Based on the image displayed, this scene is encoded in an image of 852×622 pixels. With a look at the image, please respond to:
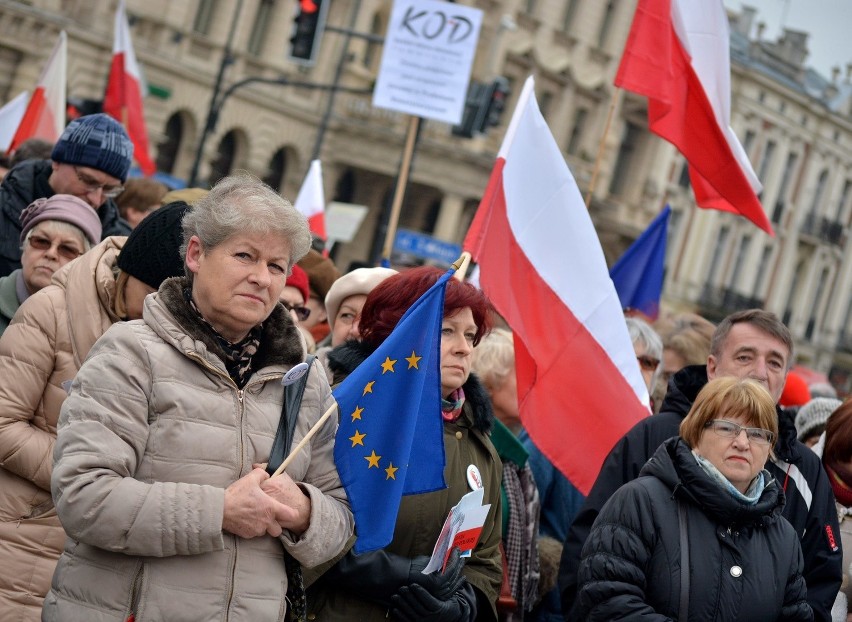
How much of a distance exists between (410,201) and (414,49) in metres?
26.5

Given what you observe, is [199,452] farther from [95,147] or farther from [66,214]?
[95,147]

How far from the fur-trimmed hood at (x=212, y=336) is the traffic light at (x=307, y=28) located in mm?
13218

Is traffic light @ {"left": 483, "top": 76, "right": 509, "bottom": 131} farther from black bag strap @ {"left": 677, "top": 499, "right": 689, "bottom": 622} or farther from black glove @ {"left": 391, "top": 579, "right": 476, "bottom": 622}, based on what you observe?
black glove @ {"left": 391, "top": 579, "right": 476, "bottom": 622}

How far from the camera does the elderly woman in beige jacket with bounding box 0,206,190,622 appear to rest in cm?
371

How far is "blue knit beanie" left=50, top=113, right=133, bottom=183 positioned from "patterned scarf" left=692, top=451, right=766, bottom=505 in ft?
9.01

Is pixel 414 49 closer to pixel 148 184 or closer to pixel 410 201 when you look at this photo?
pixel 148 184

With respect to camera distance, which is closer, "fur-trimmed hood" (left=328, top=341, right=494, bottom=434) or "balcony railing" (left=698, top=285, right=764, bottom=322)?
"fur-trimmed hood" (left=328, top=341, right=494, bottom=434)

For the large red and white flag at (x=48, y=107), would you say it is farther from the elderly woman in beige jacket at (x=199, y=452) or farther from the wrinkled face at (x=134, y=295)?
the elderly woman in beige jacket at (x=199, y=452)

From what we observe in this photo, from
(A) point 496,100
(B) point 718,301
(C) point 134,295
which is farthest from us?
(B) point 718,301

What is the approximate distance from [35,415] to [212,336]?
938 mm

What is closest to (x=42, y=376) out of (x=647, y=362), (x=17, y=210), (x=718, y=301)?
(x=17, y=210)

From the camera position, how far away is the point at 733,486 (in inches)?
160

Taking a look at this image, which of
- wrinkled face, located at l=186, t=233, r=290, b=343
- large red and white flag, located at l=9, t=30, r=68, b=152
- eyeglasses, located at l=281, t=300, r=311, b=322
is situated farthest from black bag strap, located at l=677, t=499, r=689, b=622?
large red and white flag, located at l=9, t=30, r=68, b=152

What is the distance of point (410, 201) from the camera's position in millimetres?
37688
